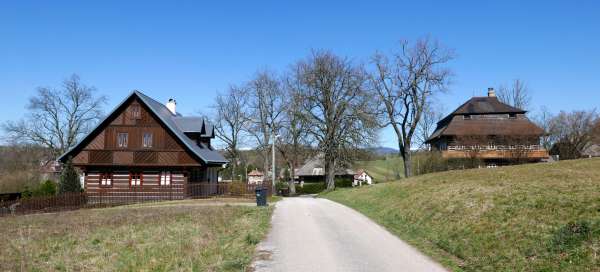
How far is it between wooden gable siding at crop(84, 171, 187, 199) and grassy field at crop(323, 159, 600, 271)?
21699mm

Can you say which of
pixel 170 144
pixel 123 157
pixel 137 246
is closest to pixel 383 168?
pixel 170 144

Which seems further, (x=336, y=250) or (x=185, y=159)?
(x=185, y=159)

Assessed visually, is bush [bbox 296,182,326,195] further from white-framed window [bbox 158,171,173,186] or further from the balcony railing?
white-framed window [bbox 158,171,173,186]

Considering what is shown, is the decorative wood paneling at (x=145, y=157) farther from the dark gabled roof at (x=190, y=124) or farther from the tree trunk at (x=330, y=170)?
the tree trunk at (x=330, y=170)

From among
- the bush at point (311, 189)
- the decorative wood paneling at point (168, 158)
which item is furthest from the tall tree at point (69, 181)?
the bush at point (311, 189)

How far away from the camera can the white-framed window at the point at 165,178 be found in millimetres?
36562

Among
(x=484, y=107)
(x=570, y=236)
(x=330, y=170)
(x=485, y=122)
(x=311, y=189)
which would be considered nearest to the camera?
(x=570, y=236)

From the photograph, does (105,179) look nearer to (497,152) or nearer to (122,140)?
(122,140)

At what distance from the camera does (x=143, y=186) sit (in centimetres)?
3581

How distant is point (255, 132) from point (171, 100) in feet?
33.2

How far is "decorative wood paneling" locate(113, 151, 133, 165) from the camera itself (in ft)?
117

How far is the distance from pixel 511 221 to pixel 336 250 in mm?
4256

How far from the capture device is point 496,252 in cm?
930

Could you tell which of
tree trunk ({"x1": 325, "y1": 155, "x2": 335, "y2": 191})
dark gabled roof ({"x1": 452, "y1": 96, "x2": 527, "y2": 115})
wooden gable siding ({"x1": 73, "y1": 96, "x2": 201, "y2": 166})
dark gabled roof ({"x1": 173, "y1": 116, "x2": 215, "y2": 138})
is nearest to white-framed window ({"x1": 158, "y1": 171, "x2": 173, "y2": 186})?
wooden gable siding ({"x1": 73, "y1": 96, "x2": 201, "y2": 166})
